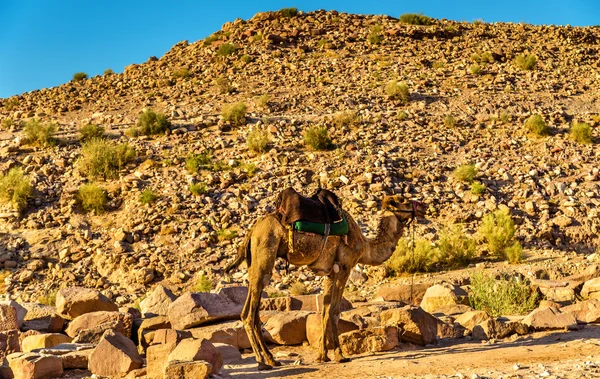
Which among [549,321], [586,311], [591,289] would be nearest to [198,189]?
[591,289]

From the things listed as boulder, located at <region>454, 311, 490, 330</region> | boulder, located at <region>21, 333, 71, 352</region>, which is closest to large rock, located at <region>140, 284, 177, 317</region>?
boulder, located at <region>21, 333, 71, 352</region>

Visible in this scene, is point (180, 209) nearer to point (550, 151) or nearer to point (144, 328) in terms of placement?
point (144, 328)

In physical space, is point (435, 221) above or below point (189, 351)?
above

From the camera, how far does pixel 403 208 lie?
35.5 ft

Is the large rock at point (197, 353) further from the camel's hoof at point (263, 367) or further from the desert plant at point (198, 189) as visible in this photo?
the desert plant at point (198, 189)

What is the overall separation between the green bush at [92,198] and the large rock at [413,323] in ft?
43.4

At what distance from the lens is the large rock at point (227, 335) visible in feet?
35.2

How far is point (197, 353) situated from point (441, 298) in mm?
6742

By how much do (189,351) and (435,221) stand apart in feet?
45.7

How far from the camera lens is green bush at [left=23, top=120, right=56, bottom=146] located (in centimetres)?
2614

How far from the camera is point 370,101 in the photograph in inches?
1179

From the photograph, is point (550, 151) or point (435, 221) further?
point (550, 151)

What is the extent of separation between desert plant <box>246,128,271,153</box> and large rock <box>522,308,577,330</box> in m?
14.7

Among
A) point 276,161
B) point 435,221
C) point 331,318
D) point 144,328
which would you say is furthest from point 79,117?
point 331,318
